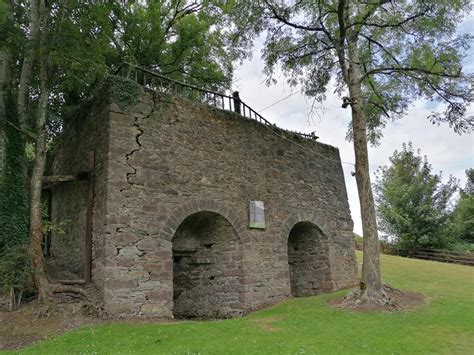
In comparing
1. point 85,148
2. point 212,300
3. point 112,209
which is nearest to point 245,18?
point 85,148

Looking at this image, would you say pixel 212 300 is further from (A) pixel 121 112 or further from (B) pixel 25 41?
(B) pixel 25 41

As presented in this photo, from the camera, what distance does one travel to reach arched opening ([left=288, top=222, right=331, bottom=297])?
12.1 m

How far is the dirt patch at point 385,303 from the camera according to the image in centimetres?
876

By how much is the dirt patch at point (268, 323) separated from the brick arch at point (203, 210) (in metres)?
2.33

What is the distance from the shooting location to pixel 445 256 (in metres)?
23.5

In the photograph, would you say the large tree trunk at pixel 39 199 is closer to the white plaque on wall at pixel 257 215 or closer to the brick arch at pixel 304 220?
the white plaque on wall at pixel 257 215

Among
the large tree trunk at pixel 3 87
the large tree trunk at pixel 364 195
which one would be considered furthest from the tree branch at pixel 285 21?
the large tree trunk at pixel 3 87

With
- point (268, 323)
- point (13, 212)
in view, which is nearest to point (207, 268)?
point (268, 323)

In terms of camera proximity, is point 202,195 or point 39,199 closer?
point 39,199

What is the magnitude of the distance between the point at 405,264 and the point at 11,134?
17.2 meters

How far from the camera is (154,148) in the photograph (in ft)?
29.3

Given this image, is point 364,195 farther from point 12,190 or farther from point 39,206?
point 12,190

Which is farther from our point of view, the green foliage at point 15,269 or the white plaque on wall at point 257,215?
the white plaque on wall at point 257,215

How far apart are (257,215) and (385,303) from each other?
3.68 meters
